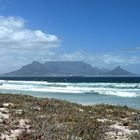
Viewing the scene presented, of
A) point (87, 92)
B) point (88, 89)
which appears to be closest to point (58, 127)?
point (87, 92)

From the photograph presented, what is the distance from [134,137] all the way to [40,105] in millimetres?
7104

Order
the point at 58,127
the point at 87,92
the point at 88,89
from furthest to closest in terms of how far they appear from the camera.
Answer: the point at 88,89, the point at 87,92, the point at 58,127

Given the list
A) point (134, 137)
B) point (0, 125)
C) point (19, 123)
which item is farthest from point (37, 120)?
point (134, 137)

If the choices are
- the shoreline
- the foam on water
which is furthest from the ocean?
the shoreline

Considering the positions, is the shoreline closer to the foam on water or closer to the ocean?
the ocean

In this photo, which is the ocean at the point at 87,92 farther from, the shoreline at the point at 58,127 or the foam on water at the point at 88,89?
the shoreline at the point at 58,127

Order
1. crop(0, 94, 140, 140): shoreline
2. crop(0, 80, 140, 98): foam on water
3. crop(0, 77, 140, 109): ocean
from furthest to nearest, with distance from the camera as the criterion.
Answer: crop(0, 80, 140, 98): foam on water < crop(0, 77, 140, 109): ocean < crop(0, 94, 140, 140): shoreline

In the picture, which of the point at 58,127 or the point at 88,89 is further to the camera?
the point at 88,89

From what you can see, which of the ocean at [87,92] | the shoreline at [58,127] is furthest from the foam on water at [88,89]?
the shoreline at [58,127]

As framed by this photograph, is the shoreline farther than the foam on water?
No

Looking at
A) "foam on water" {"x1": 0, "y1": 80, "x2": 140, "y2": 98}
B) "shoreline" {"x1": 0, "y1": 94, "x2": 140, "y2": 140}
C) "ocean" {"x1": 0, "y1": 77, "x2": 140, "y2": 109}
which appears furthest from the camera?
"foam on water" {"x1": 0, "y1": 80, "x2": 140, "y2": 98}

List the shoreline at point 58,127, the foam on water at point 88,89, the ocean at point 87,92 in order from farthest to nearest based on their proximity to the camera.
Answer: the foam on water at point 88,89 → the ocean at point 87,92 → the shoreline at point 58,127

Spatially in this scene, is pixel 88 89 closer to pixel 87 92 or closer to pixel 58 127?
pixel 87 92

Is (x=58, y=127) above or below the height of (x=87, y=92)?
below
